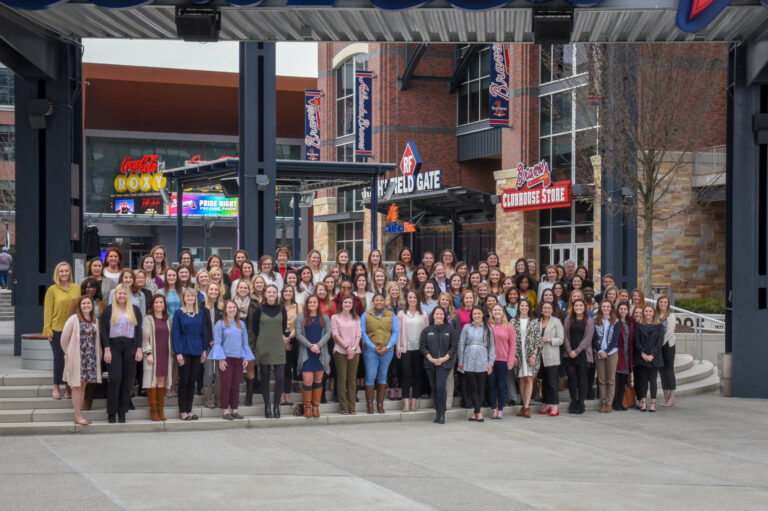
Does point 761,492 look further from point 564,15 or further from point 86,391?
point 86,391

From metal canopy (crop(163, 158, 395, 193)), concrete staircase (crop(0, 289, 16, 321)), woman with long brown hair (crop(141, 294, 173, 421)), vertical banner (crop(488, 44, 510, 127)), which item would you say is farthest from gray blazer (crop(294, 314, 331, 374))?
vertical banner (crop(488, 44, 510, 127))

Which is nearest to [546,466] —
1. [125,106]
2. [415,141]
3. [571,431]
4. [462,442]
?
[462,442]

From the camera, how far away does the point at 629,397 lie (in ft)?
48.8

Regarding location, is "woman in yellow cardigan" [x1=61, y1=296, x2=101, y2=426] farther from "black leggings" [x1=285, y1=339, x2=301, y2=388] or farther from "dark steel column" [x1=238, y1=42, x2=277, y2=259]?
"dark steel column" [x1=238, y1=42, x2=277, y2=259]

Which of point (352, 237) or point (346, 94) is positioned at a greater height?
point (346, 94)

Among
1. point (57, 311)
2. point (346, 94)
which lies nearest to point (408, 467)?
point (57, 311)

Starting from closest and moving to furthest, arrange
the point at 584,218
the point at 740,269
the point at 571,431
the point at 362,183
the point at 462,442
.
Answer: the point at 462,442 → the point at 571,431 → the point at 740,269 → the point at 362,183 → the point at 584,218

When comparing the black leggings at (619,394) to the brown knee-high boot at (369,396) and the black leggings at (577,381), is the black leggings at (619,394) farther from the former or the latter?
the brown knee-high boot at (369,396)

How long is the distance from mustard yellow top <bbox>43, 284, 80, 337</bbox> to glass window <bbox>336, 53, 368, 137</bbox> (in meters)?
37.3

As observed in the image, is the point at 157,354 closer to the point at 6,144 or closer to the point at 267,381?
the point at 267,381

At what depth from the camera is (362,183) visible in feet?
107

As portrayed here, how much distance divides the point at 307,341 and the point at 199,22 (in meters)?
4.50

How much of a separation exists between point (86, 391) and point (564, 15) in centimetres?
803

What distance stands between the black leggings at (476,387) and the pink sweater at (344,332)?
1714 millimetres
